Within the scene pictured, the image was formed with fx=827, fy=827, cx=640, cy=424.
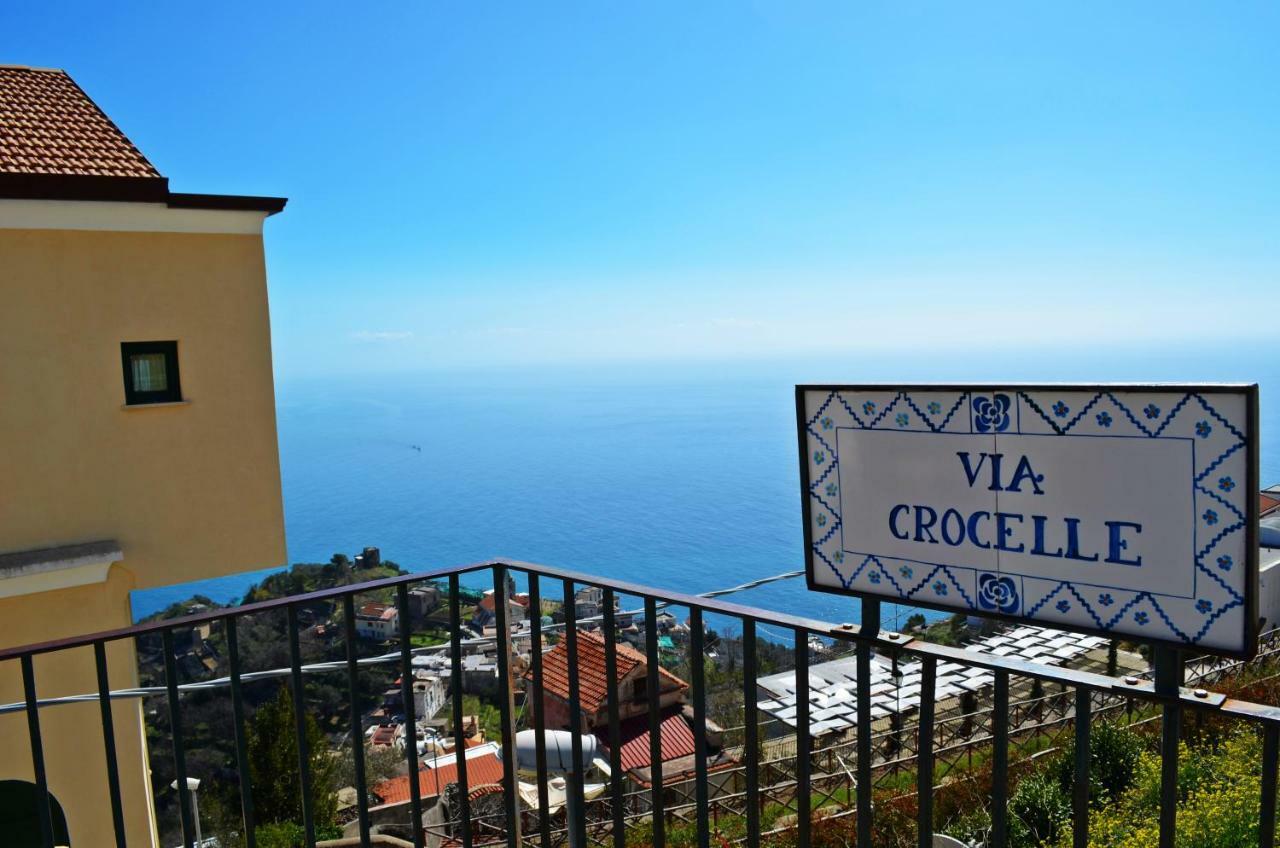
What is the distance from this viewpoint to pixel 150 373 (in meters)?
6.50

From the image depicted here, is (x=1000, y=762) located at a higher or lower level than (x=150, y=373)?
lower

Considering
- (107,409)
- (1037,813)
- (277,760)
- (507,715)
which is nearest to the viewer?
(507,715)

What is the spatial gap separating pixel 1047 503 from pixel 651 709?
2.91ft

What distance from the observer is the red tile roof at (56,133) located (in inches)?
237

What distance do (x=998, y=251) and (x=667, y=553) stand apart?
5147 centimetres

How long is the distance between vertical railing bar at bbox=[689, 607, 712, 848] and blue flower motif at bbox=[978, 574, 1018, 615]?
543 mm

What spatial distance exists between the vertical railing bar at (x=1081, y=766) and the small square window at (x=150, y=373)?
6950 mm

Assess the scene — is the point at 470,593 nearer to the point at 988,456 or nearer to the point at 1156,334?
the point at 988,456

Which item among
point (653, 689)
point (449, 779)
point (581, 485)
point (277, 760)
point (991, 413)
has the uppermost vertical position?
point (991, 413)

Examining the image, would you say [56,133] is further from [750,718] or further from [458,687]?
[750,718]

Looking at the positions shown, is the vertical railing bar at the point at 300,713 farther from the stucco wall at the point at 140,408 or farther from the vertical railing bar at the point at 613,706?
the stucco wall at the point at 140,408

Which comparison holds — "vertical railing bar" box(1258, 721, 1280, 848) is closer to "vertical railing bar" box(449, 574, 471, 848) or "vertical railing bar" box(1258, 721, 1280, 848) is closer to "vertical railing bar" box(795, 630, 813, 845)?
"vertical railing bar" box(795, 630, 813, 845)

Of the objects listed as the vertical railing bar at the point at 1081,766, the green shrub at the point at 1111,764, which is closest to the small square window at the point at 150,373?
the vertical railing bar at the point at 1081,766

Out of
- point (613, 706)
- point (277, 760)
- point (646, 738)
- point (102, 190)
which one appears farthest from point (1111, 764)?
point (277, 760)
